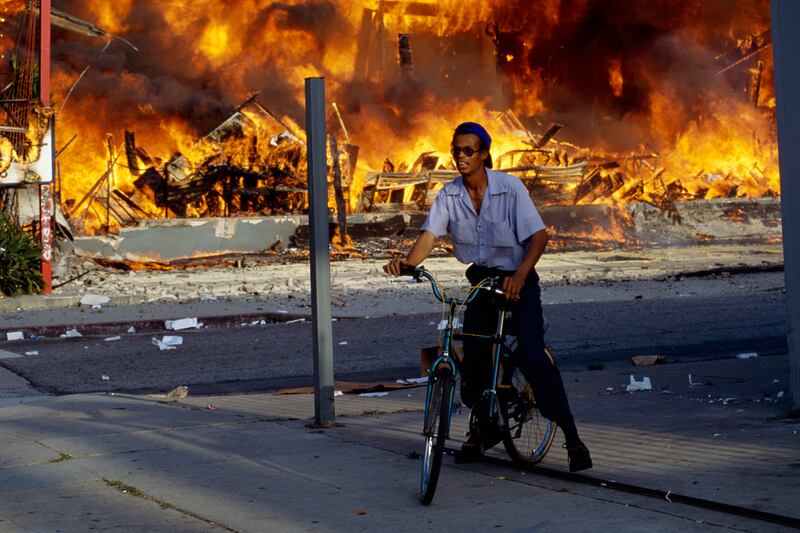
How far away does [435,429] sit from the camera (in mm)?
5617

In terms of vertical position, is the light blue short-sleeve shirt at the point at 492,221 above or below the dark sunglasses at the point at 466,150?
below

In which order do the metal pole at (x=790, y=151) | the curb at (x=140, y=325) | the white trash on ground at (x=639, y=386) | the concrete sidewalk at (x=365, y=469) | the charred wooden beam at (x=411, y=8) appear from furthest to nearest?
the charred wooden beam at (x=411, y=8) < the curb at (x=140, y=325) < the white trash on ground at (x=639, y=386) < the metal pole at (x=790, y=151) < the concrete sidewalk at (x=365, y=469)

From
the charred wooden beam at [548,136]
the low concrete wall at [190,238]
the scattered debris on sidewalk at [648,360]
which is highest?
the charred wooden beam at [548,136]

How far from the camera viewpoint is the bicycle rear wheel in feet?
18.0

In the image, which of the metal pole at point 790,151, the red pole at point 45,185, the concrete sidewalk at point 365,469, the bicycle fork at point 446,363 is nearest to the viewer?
the concrete sidewalk at point 365,469

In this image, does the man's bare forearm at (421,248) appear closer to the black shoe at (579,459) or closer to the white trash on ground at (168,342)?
the black shoe at (579,459)

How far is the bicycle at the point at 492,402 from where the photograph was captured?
18.3ft

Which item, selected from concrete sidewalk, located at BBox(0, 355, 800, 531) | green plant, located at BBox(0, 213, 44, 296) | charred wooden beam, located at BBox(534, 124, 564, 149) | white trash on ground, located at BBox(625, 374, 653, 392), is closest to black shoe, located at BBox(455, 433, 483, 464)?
concrete sidewalk, located at BBox(0, 355, 800, 531)

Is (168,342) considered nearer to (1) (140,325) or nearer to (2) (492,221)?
(1) (140,325)

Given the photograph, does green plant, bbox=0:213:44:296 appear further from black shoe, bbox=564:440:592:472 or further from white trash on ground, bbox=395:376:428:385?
black shoe, bbox=564:440:592:472

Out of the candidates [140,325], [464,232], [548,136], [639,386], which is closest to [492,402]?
[464,232]

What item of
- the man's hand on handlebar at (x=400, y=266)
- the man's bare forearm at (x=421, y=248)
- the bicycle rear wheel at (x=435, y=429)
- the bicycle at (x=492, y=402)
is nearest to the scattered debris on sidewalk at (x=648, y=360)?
the bicycle at (x=492, y=402)

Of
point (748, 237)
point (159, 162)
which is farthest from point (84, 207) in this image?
point (748, 237)

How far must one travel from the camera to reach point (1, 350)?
43.4 ft
